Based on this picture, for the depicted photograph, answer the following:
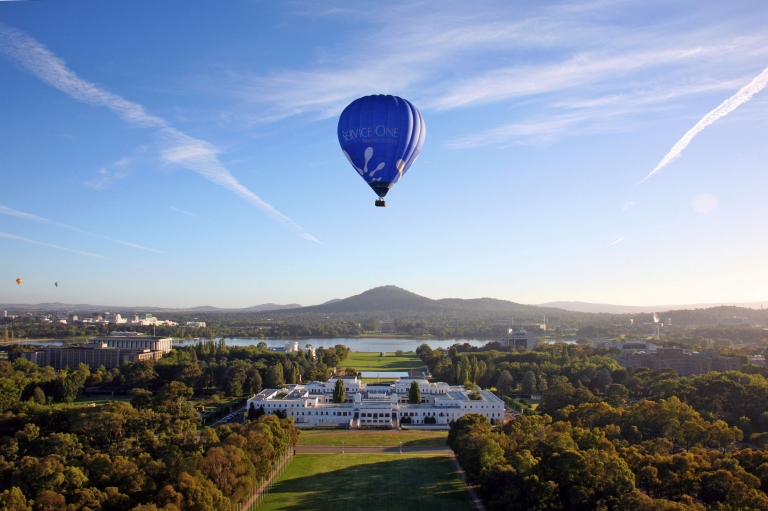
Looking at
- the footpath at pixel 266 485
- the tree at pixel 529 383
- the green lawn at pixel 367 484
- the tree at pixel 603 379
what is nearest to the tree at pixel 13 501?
the footpath at pixel 266 485

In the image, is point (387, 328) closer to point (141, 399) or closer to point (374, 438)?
point (141, 399)

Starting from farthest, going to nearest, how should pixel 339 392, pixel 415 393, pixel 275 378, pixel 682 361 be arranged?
1. pixel 682 361
2. pixel 275 378
3. pixel 339 392
4. pixel 415 393

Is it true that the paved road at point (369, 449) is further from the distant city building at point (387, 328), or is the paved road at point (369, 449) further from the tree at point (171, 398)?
the distant city building at point (387, 328)

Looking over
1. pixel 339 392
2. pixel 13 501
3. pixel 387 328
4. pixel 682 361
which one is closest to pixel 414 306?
pixel 387 328

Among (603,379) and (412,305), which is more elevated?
(412,305)

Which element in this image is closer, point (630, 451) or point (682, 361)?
point (630, 451)

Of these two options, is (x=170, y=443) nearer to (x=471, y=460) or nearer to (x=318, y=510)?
(x=318, y=510)

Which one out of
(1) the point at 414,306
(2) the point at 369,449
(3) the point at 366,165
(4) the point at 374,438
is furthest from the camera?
(1) the point at 414,306

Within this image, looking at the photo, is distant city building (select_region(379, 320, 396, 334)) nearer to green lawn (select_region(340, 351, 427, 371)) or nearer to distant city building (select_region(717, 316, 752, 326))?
green lawn (select_region(340, 351, 427, 371))

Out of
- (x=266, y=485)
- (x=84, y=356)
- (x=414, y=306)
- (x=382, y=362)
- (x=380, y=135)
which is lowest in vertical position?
(x=266, y=485)
